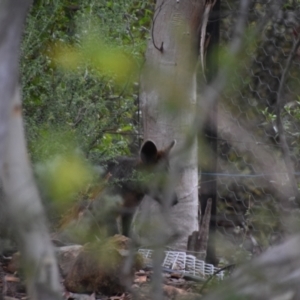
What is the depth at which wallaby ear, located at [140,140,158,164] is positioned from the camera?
3275 millimetres

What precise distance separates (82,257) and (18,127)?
175cm

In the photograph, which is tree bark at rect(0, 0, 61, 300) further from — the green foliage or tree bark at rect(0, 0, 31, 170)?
the green foliage

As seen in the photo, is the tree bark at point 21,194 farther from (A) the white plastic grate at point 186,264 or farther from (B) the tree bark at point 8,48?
(A) the white plastic grate at point 186,264

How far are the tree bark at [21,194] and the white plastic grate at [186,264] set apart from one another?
2.08 m

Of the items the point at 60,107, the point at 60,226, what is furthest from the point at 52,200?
the point at 60,107

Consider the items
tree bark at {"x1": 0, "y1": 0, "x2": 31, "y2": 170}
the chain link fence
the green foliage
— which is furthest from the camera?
the green foliage

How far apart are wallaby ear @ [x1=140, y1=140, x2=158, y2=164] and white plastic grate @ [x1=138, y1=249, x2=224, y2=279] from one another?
448mm

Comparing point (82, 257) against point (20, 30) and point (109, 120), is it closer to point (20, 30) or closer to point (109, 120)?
point (109, 120)

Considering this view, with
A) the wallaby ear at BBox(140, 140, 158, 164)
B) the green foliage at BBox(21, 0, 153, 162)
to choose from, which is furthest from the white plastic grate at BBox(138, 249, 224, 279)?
the green foliage at BBox(21, 0, 153, 162)

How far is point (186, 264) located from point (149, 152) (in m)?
0.56

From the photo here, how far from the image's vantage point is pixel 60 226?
309 centimetres

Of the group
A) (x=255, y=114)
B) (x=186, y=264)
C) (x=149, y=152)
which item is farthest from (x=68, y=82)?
(x=186, y=264)

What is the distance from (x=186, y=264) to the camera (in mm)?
3248

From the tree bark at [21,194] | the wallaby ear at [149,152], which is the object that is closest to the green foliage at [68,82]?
the wallaby ear at [149,152]
